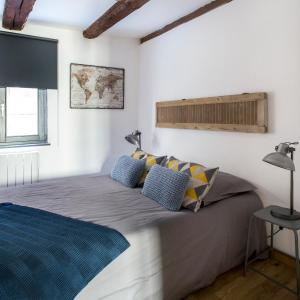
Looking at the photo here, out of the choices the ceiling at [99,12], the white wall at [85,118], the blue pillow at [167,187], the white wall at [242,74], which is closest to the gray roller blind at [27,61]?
the white wall at [85,118]

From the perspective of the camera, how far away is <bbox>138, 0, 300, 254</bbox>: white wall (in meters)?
2.14

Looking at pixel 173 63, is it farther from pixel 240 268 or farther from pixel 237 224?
pixel 240 268

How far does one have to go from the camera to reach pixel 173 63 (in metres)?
3.26

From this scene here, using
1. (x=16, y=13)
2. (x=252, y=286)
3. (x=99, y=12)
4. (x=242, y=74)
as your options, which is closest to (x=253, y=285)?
(x=252, y=286)

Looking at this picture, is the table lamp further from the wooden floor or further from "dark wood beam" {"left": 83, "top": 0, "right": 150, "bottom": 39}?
"dark wood beam" {"left": 83, "top": 0, "right": 150, "bottom": 39}

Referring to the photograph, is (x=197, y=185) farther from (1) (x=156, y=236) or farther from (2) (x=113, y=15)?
(2) (x=113, y=15)

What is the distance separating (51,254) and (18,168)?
77.2 inches

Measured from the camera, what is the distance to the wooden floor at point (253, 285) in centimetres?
186

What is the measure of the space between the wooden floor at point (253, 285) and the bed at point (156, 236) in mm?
66

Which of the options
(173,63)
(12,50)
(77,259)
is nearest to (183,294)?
(77,259)

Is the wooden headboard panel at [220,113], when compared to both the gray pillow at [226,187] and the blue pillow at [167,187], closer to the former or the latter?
the gray pillow at [226,187]

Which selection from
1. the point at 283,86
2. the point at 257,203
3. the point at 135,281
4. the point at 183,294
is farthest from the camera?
the point at 257,203

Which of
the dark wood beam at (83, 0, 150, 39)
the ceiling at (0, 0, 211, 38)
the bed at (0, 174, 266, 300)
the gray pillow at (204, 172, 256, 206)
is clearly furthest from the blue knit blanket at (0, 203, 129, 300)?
the ceiling at (0, 0, 211, 38)

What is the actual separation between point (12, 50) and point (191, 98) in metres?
1.94
